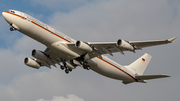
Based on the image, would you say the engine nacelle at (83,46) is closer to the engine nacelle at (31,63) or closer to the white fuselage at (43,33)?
the white fuselage at (43,33)

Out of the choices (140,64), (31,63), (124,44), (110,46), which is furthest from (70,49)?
(140,64)

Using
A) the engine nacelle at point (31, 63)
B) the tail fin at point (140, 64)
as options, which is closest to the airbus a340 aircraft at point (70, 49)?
the engine nacelle at point (31, 63)

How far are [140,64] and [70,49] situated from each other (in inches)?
712

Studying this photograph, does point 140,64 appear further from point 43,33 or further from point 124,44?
point 43,33

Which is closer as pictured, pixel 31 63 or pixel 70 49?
pixel 70 49

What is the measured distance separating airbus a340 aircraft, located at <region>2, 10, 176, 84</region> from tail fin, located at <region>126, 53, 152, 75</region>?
8.02 ft

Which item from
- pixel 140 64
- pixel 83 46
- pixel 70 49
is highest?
pixel 70 49

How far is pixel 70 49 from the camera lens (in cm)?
3753

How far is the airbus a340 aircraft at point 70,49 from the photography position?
35.0 meters

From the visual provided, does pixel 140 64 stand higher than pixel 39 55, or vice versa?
pixel 39 55

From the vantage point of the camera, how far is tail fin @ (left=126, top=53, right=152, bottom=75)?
4894 cm

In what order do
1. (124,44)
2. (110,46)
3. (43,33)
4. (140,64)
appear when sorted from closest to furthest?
(124,44) < (43,33) < (110,46) < (140,64)

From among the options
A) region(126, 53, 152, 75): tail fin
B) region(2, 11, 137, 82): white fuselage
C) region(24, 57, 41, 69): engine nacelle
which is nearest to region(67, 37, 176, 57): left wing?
region(2, 11, 137, 82): white fuselage

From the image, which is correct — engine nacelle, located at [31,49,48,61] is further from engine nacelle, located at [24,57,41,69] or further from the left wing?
the left wing
